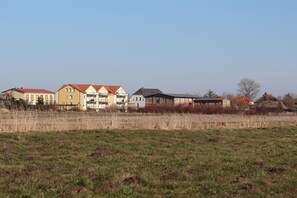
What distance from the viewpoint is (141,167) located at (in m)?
11.5

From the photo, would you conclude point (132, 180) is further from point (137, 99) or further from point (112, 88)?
point (112, 88)

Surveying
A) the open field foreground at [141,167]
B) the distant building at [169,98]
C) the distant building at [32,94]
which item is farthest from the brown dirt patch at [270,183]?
the distant building at [32,94]

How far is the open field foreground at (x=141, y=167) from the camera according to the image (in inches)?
336

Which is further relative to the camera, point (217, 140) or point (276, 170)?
point (217, 140)

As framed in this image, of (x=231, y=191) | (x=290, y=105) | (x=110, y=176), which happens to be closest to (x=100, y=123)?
(x=110, y=176)

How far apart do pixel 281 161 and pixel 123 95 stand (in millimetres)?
136407

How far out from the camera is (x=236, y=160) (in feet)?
42.6

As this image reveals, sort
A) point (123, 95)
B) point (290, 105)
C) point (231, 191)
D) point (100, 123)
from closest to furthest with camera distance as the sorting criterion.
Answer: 1. point (231, 191)
2. point (100, 123)
3. point (290, 105)
4. point (123, 95)

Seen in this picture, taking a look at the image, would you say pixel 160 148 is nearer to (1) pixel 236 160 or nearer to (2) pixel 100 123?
(1) pixel 236 160

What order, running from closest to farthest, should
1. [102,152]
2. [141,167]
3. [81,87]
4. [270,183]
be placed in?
[270,183]
[141,167]
[102,152]
[81,87]

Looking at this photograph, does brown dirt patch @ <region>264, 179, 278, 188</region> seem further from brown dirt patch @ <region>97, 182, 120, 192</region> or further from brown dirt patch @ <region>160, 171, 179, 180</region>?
brown dirt patch @ <region>97, 182, 120, 192</region>

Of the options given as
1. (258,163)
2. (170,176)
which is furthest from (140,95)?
(170,176)

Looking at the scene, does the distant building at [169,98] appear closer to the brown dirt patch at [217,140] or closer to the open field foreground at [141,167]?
the brown dirt patch at [217,140]

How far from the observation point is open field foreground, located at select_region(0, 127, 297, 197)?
8.52 metres
